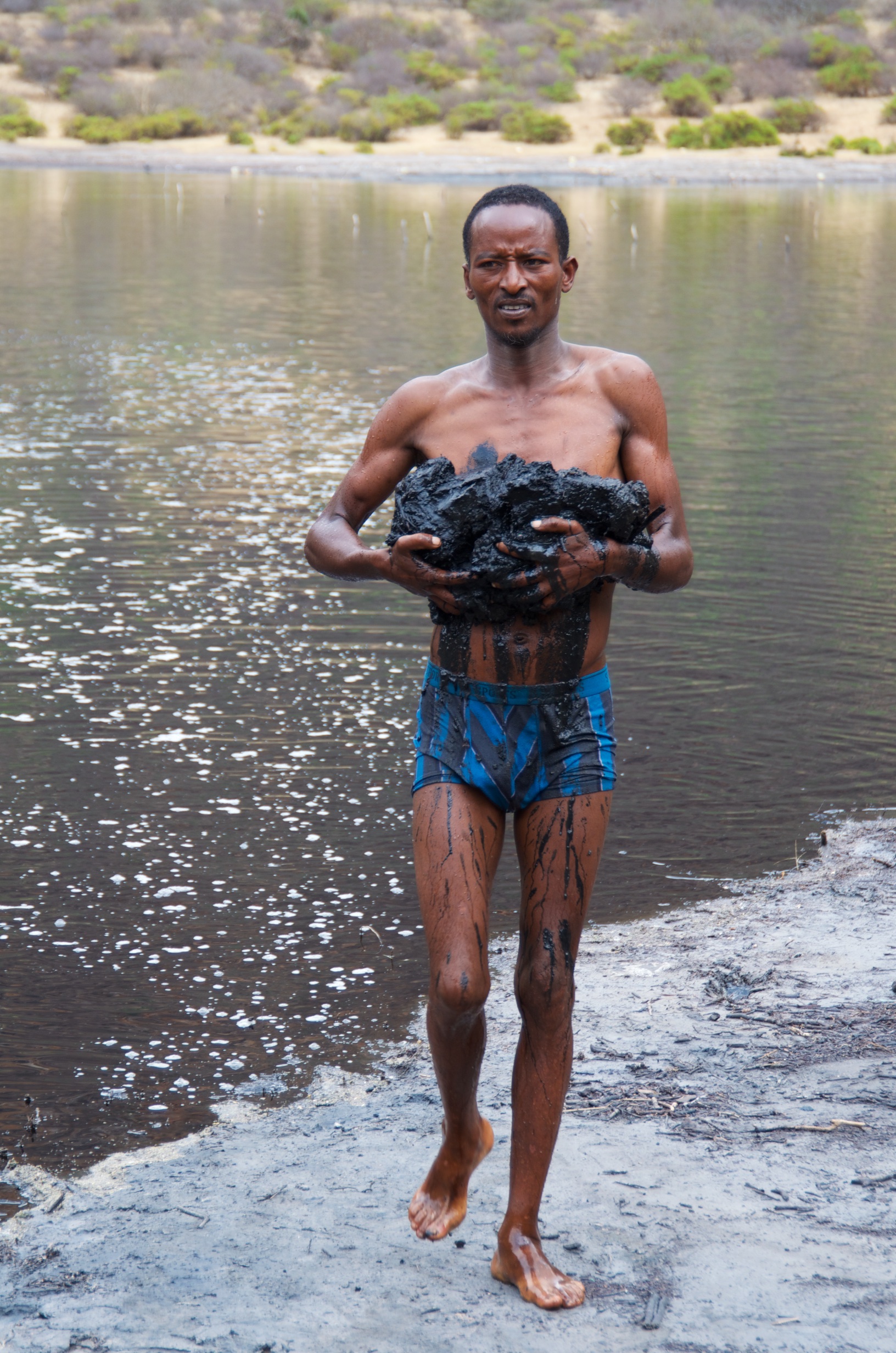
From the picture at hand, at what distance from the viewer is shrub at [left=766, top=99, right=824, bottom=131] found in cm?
6109

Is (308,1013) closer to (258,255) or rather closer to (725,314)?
(725,314)

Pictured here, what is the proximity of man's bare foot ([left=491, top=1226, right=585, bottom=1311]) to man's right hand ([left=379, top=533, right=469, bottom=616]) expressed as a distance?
133 centimetres

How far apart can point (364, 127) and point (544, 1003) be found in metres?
61.8

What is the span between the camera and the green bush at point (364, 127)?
60625 millimetres

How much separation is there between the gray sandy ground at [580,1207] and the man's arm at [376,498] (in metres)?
1.43

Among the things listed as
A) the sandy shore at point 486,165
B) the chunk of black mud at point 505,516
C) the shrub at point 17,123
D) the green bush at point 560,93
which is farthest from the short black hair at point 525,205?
the green bush at point 560,93

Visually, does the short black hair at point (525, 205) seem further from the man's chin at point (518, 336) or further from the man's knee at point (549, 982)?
the man's knee at point (549, 982)

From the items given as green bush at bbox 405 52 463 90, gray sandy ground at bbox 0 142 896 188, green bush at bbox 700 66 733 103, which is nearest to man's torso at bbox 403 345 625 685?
gray sandy ground at bbox 0 142 896 188

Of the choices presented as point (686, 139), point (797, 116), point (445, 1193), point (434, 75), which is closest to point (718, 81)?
point (797, 116)

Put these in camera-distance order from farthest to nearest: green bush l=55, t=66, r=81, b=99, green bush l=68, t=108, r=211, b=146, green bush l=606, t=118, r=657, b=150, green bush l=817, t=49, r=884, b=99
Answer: green bush l=817, t=49, r=884, b=99
green bush l=55, t=66, r=81, b=99
green bush l=606, t=118, r=657, b=150
green bush l=68, t=108, r=211, b=146

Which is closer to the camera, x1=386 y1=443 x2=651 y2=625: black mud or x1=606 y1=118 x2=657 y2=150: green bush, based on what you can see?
x1=386 y1=443 x2=651 y2=625: black mud

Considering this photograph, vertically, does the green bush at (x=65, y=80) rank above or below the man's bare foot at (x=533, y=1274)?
above

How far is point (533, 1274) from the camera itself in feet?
10.5

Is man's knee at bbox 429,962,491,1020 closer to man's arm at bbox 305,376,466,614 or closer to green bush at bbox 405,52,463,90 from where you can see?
man's arm at bbox 305,376,466,614
